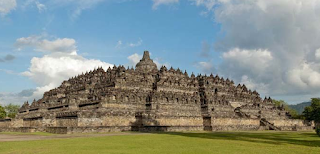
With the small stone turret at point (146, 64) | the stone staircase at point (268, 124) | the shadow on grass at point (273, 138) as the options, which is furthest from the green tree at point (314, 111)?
the shadow on grass at point (273, 138)

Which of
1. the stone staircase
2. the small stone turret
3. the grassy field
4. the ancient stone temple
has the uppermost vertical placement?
the small stone turret

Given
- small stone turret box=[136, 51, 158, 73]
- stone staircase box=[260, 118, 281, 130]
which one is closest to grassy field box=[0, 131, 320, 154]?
stone staircase box=[260, 118, 281, 130]

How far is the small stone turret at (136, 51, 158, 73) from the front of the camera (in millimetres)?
80438

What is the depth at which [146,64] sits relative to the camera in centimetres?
8106

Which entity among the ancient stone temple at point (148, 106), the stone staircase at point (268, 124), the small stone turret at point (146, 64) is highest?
the small stone turret at point (146, 64)

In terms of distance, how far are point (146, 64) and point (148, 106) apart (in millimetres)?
23671

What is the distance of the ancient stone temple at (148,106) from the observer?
1804 inches

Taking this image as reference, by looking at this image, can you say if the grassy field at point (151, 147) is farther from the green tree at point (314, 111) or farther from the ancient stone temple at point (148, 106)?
the green tree at point (314, 111)

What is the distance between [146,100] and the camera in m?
60.4

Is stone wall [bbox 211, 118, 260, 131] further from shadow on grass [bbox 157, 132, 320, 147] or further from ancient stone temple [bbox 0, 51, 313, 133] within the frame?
shadow on grass [bbox 157, 132, 320, 147]

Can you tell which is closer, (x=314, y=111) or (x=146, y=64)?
(x=146, y=64)

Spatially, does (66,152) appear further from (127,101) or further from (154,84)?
(154,84)

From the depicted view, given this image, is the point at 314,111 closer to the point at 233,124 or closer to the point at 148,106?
the point at 233,124

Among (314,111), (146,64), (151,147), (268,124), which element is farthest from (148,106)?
(314,111)
